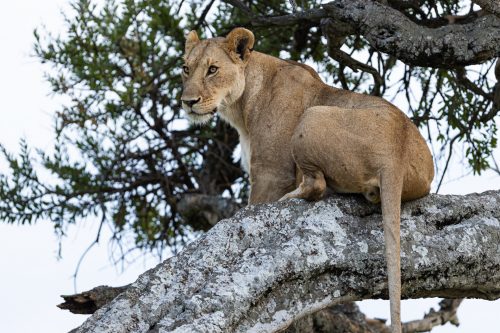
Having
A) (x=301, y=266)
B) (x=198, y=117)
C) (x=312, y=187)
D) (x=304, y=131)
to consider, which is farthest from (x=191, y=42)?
(x=301, y=266)

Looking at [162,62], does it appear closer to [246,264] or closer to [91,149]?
[91,149]

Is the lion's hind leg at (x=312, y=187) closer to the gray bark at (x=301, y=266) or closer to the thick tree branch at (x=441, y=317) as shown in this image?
the gray bark at (x=301, y=266)

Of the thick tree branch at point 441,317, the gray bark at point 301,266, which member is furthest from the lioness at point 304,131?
the thick tree branch at point 441,317

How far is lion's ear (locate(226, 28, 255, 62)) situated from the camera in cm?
620

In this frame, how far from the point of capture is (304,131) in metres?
5.07

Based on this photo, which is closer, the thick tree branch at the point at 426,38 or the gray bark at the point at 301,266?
the gray bark at the point at 301,266

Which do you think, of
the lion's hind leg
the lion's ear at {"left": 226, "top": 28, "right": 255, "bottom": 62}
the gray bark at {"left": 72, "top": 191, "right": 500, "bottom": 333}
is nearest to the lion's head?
the lion's ear at {"left": 226, "top": 28, "right": 255, "bottom": 62}

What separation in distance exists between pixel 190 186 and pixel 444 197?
378 cm

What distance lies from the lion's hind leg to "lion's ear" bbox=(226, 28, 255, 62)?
139 cm

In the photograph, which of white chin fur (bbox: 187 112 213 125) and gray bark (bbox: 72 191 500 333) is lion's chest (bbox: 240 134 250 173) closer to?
white chin fur (bbox: 187 112 213 125)

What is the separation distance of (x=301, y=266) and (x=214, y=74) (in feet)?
6.73

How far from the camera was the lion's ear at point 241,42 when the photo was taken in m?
6.20

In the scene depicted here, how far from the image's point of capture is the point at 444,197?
505 centimetres

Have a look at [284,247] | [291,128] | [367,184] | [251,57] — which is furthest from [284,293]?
[251,57]
